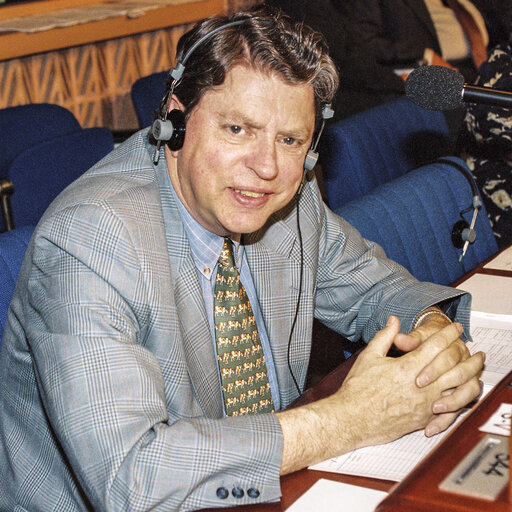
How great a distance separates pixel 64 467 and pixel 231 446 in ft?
1.19

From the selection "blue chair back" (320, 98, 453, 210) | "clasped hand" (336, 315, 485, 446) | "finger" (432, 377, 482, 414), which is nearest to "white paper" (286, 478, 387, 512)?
"clasped hand" (336, 315, 485, 446)

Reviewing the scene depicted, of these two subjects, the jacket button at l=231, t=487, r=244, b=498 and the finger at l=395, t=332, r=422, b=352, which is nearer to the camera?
the jacket button at l=231, t=487, r=244, b=498

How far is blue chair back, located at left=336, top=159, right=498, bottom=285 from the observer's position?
2229mm

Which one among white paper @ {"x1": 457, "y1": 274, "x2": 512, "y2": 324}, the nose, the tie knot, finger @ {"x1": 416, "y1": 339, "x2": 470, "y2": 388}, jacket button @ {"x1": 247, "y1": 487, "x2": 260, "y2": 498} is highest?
the nose

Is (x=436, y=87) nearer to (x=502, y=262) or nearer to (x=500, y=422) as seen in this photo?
(x=500, y=422)

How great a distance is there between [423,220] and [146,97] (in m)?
1.73

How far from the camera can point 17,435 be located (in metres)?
1.52

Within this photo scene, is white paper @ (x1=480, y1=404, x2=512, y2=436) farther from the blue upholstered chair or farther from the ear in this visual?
the blue upholstered chair

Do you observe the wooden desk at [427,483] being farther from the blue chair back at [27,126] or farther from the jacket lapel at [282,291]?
the blue chair back at [27,126]

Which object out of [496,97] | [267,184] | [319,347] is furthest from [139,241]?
[319,347]

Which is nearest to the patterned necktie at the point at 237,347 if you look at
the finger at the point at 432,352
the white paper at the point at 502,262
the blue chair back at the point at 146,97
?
the finger at the point at 432,352

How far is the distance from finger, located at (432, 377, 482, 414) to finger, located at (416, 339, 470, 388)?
0.04 metres

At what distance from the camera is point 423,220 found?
7.85ft

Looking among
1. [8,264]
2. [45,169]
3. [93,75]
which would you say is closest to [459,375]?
[8,264]
